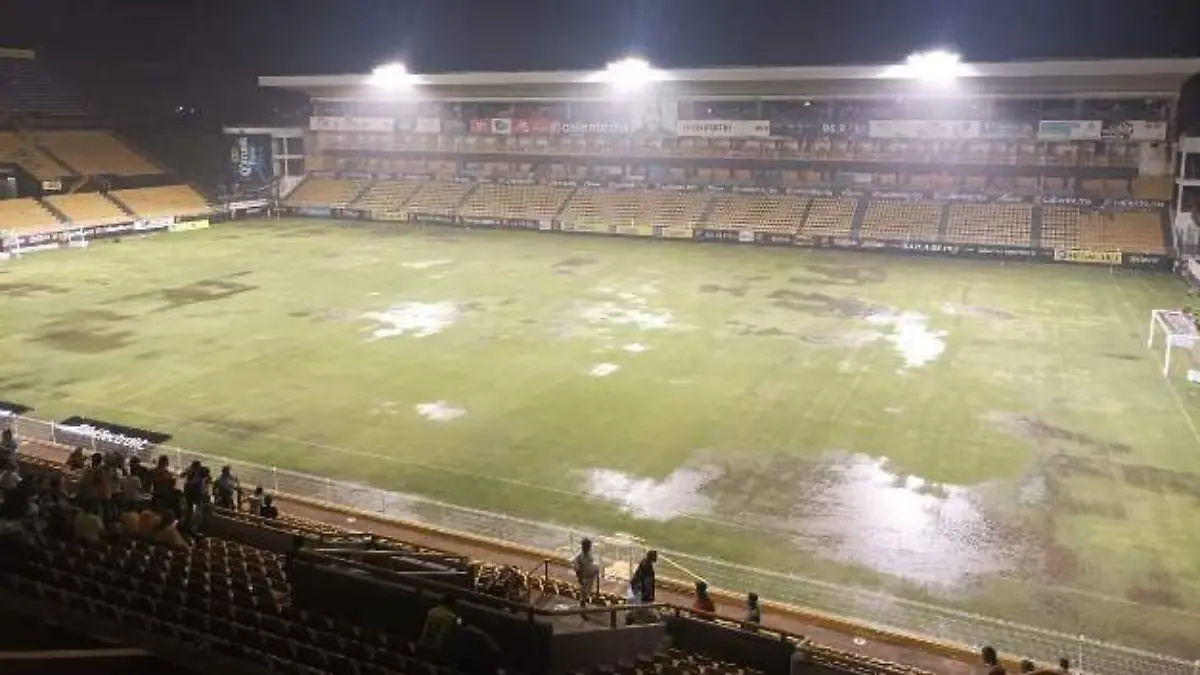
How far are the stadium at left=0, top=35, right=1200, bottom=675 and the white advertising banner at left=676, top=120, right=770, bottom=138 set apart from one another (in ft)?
0.52

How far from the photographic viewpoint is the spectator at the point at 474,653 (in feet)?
26.2

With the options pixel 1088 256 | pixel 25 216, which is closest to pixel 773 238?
pixel 1088 256

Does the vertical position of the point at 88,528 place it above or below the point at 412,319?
below

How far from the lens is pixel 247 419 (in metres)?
21.7

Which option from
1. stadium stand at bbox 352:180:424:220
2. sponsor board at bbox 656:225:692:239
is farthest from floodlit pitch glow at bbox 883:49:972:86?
stadium stand at bbox 352:180:424:220

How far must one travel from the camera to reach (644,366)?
26.1 metres

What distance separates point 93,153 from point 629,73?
3327 centimetres

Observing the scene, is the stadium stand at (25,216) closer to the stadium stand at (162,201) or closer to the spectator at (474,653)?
the stadium stand at (162,201)

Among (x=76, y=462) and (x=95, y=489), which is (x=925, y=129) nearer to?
(x=76, y=462)

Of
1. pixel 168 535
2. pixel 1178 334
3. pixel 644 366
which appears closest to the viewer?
pixel 168 535

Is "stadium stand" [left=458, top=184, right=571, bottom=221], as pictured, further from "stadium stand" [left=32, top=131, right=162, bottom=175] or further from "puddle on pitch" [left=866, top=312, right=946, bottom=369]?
"puddle on pitch" [left=866, top=312, right=946, bottom=369]

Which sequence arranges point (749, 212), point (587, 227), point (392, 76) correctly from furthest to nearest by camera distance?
point (392, 76) < point (587, 227) < point (749, 212)

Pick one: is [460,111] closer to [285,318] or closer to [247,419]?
[285,318]

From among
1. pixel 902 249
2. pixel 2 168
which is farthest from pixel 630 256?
pixel 2 168
